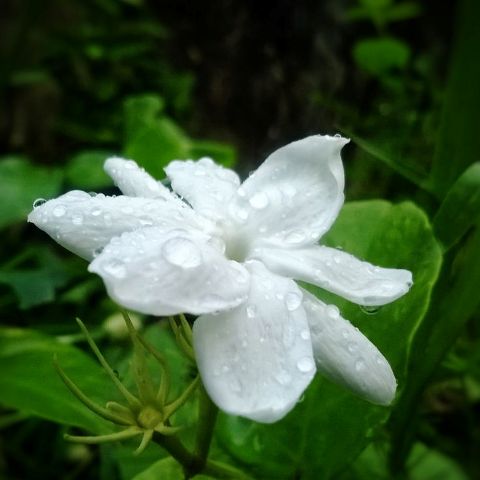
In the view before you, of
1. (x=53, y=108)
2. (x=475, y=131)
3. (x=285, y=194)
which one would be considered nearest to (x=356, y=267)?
(x=285, y=194)

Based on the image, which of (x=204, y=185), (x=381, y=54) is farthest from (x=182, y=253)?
(x=381, y=54)

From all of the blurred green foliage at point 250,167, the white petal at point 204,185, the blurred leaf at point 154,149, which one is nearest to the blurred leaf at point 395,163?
the blurred green foliage at point 250,167

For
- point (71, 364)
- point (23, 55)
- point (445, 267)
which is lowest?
point (23, 55)

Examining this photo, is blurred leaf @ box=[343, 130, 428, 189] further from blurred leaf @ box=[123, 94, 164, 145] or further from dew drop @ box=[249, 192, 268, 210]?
blurred leaf @ box=[123, 94, 164, 145]

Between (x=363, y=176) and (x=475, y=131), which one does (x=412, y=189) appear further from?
(x=475, y=131)

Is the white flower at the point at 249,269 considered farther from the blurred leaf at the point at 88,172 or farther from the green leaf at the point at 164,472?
the blurred leaf at the point at 88,172

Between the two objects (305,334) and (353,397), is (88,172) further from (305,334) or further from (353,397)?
(305,334)
